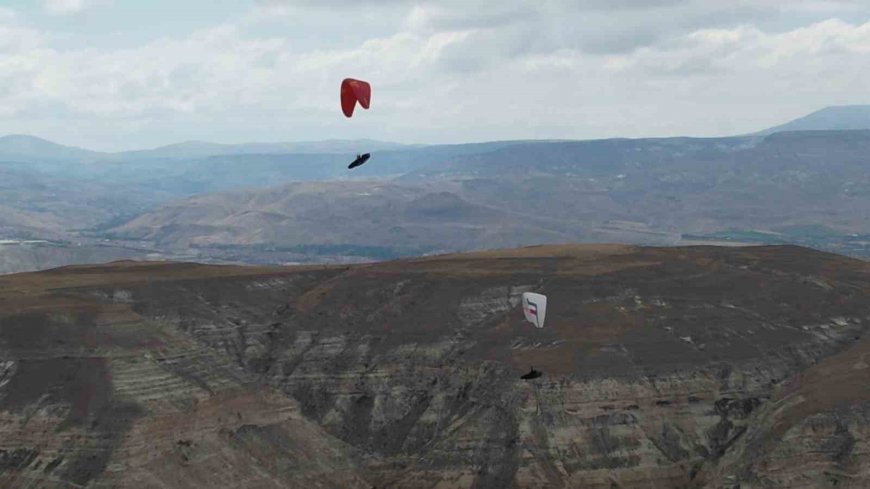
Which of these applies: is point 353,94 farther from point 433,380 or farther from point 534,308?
point 433,380

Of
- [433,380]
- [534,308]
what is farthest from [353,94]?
[433,380]

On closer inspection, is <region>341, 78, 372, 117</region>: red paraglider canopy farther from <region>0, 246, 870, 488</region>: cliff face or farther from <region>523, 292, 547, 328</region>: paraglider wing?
<region>0, 246, 870, 488</region>: cliff face

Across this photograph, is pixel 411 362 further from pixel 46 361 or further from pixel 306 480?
pixel 46 361

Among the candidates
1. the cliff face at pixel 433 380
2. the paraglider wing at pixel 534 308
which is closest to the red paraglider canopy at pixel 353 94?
the paraglider wing at pixel 534 308

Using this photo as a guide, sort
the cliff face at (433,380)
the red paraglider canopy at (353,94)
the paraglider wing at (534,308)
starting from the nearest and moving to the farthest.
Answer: the red paraglider canopy at (353,94) → the paraglider wing at (534,308) → the cliff face at (433,380)

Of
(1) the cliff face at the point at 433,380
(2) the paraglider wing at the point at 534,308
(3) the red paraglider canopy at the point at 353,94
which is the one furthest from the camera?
(1) the cliff face at the point at 433,380

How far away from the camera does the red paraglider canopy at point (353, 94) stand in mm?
75500

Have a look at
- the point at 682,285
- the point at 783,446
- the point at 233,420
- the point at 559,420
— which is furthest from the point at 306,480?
the point at 682,285

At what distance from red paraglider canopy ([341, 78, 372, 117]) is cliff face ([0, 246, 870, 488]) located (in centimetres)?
3665

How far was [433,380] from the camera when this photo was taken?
357ft

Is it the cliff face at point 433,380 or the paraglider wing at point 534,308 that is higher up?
the paraglider wing at point 534,308

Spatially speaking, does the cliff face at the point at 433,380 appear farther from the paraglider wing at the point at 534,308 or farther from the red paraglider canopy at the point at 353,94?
the red paraglider canopy at the point at 353,94

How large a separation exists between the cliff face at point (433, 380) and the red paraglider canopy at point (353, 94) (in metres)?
36.7

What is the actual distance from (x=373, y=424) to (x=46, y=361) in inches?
1238
